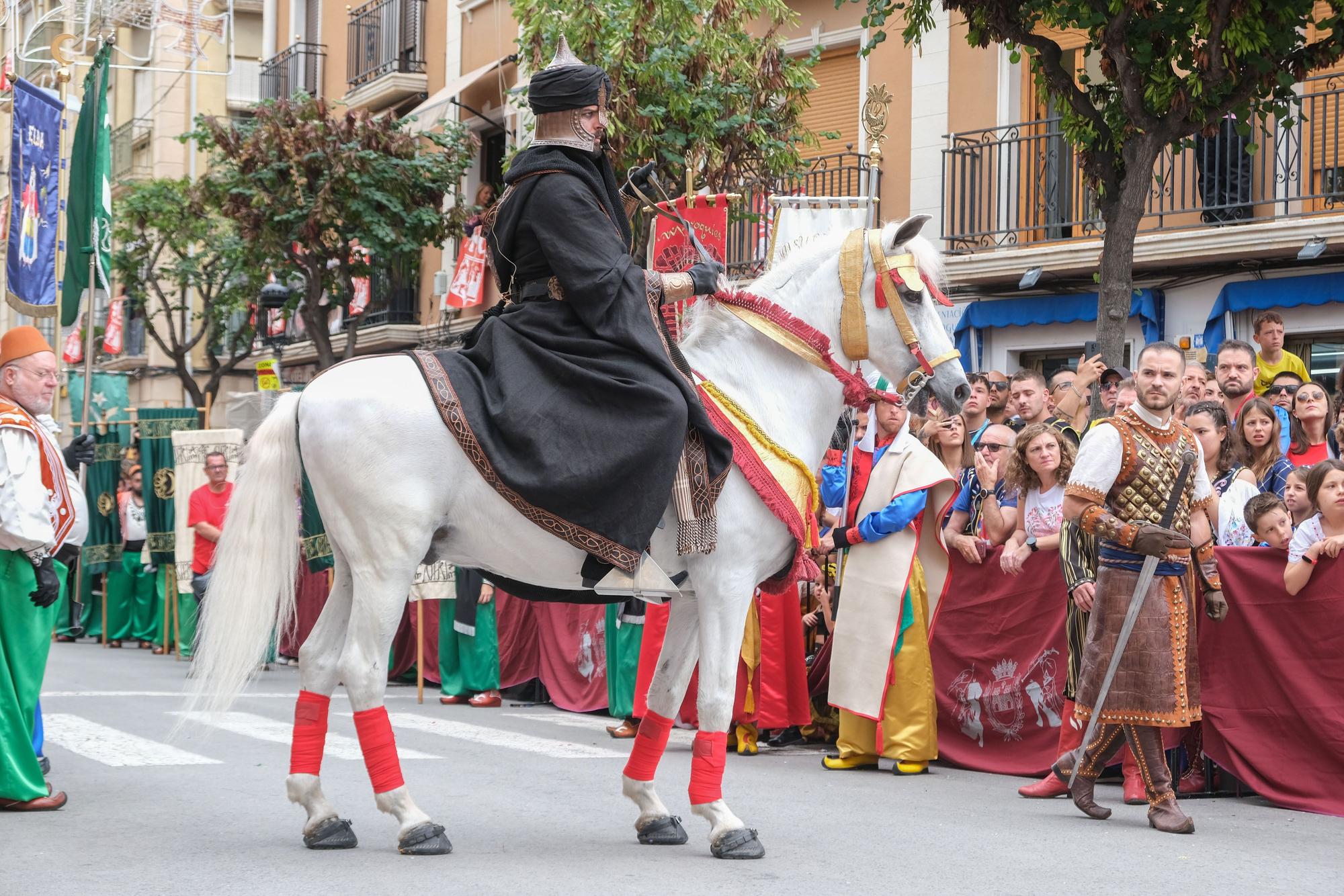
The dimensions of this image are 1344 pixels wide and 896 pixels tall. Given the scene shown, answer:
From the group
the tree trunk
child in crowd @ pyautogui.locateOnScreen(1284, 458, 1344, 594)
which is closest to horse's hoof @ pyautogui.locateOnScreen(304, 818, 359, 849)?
child in crowd @ pyautogui.locateOnScreen(1284, 458, 1344, 594)

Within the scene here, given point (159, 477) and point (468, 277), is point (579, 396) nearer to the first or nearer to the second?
point (159, 477)

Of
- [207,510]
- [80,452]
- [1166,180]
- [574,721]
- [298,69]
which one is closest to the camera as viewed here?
[80,452]

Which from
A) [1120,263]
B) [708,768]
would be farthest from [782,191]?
[708,768]

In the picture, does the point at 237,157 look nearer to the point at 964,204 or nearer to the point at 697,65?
the point at 697,65

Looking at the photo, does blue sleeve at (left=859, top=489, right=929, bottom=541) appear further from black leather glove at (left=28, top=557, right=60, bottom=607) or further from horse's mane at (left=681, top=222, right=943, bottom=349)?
black leather glove at (left=28, top=557, right=60, bottom=607)

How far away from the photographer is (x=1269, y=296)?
1534cm

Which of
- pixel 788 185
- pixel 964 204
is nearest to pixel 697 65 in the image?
pixel 788 185

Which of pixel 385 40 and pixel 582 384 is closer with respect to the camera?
pixel 582 384

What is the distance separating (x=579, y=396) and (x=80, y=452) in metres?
3.93

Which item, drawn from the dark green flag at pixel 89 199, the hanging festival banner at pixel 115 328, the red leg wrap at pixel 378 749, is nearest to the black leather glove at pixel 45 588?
the red leg wrap at pixel 378 749

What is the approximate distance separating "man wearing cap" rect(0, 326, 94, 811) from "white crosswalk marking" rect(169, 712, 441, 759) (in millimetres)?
951

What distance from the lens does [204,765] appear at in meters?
8.12

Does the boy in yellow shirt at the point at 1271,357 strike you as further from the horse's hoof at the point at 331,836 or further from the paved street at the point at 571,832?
the horse's hoof at the point at 331,836

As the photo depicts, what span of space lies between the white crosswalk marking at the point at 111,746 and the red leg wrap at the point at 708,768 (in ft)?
11.5
